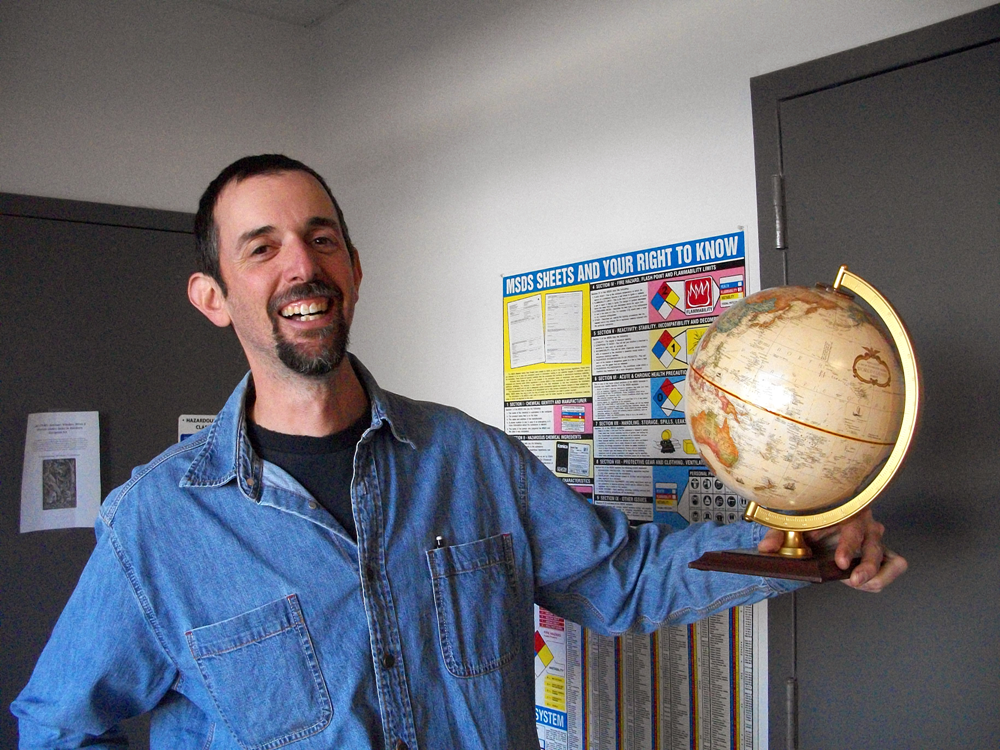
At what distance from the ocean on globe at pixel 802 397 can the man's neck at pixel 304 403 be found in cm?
63

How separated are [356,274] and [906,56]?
1106 millimetres

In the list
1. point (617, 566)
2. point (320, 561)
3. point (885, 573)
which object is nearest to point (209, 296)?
point (320, 561)

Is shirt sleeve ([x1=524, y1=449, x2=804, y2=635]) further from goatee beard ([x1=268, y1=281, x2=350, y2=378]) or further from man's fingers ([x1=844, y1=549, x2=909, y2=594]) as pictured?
goatee beard ([x1=268, y1=281, x2=350, y2=378])

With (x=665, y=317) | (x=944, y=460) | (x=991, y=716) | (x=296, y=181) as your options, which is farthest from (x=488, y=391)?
(x=991, y=716)

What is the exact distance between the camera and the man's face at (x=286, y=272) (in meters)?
1.39

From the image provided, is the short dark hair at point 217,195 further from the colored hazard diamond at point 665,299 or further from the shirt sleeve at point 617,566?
the colored hazard diamond at point 665,299

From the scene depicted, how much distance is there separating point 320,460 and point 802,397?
0.78 metres

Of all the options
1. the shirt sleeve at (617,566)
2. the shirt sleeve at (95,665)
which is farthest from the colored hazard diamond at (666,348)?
the shirt sleeve at (95,665)

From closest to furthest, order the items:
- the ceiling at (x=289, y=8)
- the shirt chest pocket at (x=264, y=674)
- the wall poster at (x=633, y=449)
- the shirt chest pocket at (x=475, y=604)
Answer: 1. the shirt chest pocket at (x=264, y=674)
2. the shirt chest pocket at (x=475, y=604)
3. the wall poster at (x=633, y=449)
4. the ceiling at (x=289, y=8)

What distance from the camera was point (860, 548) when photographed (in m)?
1.20

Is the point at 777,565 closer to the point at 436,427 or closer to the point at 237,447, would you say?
the point at 436,427

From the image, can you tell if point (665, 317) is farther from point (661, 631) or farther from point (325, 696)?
point (325, 696)

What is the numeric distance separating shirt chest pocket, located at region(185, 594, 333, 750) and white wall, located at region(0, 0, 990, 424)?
1165 millimetres

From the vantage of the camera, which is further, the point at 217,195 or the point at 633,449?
the point at 633,449
